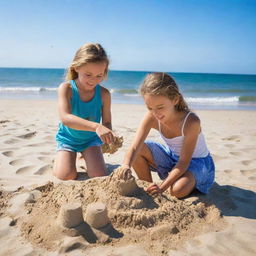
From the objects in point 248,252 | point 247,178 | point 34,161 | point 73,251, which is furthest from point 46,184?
point 247,178

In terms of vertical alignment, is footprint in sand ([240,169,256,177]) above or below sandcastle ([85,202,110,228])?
below

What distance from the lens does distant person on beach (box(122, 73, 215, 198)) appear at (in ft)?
8.18

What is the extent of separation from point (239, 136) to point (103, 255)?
4.12 m

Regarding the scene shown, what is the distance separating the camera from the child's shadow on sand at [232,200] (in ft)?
8.12

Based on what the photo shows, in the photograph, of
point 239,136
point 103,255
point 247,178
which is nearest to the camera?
point 103,255

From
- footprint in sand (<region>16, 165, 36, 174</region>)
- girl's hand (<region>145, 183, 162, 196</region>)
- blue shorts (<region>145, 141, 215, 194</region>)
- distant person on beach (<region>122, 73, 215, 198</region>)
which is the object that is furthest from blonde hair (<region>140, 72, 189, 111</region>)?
footprint in sand (<region>16, 165, 36, 174</region>)

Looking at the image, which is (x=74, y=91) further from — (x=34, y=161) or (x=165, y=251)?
(x=165, y=251)

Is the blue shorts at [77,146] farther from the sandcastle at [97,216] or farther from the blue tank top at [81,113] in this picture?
the sandcastle at [97,216]

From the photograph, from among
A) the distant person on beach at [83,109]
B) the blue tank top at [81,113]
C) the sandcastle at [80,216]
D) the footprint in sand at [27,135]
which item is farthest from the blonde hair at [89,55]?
the footprint in sand at [27,135]

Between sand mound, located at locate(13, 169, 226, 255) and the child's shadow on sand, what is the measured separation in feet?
0.53

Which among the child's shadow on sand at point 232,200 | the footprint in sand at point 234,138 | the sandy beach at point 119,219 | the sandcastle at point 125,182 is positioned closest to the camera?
the sandy beach at point 119,219

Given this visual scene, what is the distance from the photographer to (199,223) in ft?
7.29

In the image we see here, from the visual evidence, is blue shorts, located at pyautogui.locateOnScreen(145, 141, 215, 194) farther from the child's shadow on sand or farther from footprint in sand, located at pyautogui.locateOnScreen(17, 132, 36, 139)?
footprint in sand, located at pyautogui.locateOnScreen(17, 132, 36, 139)

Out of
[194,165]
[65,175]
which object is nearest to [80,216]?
[65,175]
